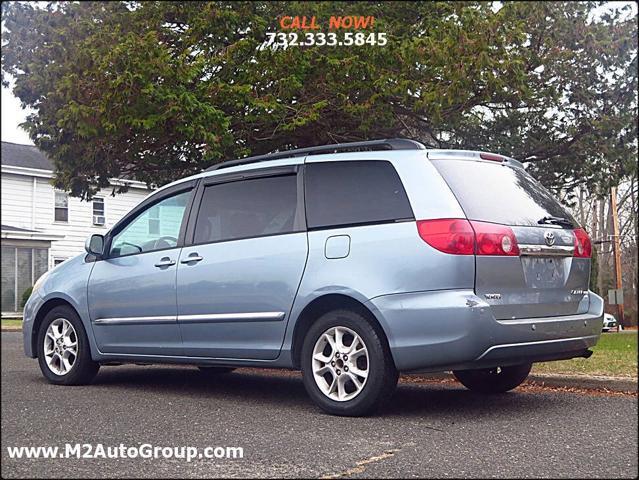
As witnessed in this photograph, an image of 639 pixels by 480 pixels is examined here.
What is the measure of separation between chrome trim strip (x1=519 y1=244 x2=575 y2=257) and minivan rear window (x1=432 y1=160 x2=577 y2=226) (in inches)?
7.2

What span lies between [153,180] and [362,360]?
281 inches

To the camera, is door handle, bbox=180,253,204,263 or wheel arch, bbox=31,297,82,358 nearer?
door handle, bbox=180,253,204,263

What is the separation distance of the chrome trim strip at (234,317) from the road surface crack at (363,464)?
5.66 feet

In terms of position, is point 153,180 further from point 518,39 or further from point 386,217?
point 386,217

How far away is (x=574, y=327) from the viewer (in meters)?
5.83

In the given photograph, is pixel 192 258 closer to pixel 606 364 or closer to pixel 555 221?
pixel 555 221

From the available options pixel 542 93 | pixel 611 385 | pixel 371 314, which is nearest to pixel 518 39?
pixel 542 93

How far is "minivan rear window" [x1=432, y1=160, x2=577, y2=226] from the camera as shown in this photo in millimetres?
5609

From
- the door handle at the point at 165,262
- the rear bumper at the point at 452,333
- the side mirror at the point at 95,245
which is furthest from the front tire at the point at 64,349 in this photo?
the rear bumper at the point at 452,333

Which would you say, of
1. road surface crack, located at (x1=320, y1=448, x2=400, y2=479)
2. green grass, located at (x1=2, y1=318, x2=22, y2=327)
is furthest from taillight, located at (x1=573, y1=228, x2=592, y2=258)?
green grass, located at (x1=2, y1=318, x2=22, y2=327)

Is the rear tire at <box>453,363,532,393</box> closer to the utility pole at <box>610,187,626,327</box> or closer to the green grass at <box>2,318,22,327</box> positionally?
the utility pole at <box>610,187,626,327</box>

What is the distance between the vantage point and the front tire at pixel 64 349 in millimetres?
7523

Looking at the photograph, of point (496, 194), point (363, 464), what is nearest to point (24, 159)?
point (496, 194)

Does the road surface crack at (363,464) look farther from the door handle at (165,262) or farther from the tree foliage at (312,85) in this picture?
the tree foliage at (312,85)
